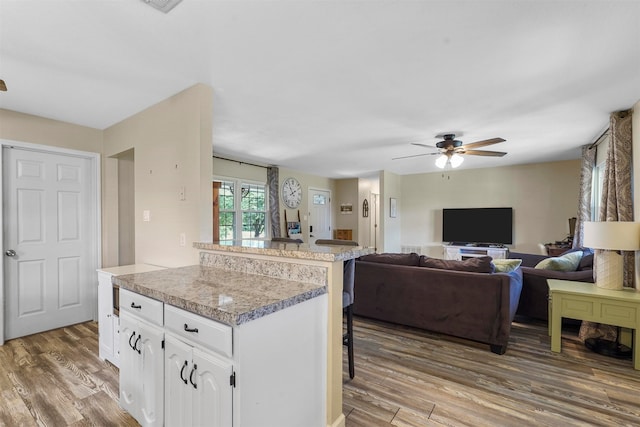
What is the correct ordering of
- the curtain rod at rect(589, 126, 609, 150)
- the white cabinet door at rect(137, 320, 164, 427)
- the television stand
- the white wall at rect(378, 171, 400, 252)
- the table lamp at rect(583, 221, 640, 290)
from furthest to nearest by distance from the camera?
the white wall at rect(378, 171, 400, 252) → the television stand → the curtain rod at rect(589, 126, 609, 150) → the table lamp at rect(583, 221, 640, 290) → the white cabinet door at rect(137, 320, 164, 427)

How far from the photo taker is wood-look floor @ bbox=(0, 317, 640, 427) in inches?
74.4

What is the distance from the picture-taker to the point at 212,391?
1.29 m

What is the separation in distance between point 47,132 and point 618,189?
589 cm

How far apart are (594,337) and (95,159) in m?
5.65

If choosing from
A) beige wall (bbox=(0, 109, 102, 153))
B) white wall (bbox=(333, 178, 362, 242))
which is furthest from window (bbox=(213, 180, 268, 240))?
white wall (bbox=(333, 178, 362, 242))

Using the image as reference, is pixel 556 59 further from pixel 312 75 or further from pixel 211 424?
pixel 211 424

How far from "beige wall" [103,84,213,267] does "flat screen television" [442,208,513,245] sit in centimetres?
579

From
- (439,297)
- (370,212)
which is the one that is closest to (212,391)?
(439,297)

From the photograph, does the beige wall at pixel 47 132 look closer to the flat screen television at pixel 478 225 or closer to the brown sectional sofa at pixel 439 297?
the brown sectional sofa at pixel 439 297

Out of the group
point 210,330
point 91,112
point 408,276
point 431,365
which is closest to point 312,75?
point 210,330

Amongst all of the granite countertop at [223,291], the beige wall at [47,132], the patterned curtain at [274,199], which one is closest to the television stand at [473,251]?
the patterned curtain at [274,199]

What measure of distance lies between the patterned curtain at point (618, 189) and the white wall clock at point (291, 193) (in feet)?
16.5

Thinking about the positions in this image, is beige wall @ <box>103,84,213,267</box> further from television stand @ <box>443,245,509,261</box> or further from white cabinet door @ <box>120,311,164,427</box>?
television stand @ <box>443,245,509,261</box>

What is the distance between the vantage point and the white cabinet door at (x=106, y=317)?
2.53 m
